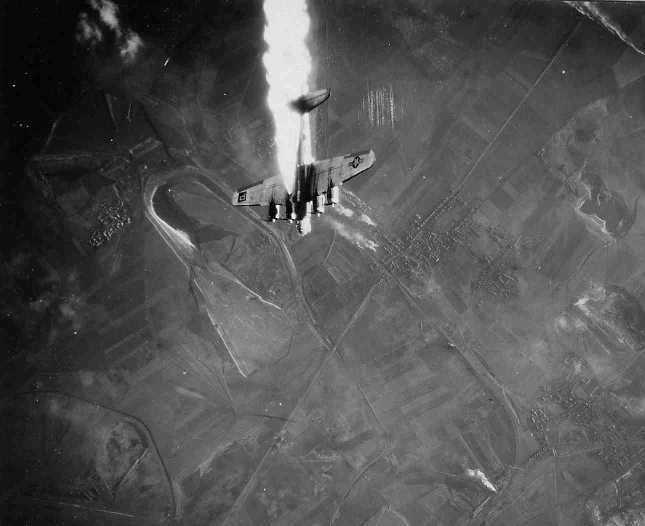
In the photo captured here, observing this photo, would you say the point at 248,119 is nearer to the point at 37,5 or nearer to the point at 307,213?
the point at 307,213

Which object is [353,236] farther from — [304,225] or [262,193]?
[262,193]

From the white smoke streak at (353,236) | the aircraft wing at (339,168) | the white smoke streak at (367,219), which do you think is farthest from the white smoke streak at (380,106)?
the white smoke streak at (353,236)

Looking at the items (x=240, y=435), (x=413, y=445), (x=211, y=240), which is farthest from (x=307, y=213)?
(x=413, y=445)

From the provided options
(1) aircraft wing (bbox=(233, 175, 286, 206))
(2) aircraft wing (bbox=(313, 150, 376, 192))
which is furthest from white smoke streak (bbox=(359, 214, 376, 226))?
(1) aircraft wing (bbox=(233, 175, 286, 206))

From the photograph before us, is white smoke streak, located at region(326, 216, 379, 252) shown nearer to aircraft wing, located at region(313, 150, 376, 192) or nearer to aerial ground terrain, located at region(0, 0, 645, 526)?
aerial ground terrain, located at region(0, 0, 645, 526)

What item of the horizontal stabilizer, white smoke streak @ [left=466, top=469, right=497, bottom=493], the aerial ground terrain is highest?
the horizontal stabilizer

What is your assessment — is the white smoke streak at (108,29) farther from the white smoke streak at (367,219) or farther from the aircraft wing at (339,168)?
the white smoke streak at (367,219)
